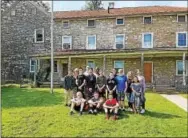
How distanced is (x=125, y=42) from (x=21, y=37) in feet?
31.7

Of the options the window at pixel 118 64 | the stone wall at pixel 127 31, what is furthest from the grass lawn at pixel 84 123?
the stone wall at pixel 127 31

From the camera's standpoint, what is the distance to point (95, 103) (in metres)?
13.2

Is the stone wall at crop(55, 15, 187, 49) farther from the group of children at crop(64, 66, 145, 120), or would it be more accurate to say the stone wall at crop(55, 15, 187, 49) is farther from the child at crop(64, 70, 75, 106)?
the group of children at crop(64, 66, 145, 120)

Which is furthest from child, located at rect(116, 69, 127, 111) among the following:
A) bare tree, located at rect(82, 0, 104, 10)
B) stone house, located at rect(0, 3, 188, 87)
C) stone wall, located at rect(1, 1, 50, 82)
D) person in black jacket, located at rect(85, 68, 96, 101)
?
bare tree, located at rect(82, 0, 104, 10)

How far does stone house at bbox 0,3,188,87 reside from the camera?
28.8m

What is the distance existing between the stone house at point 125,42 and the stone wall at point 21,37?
968mm

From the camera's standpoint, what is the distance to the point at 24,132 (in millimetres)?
12234

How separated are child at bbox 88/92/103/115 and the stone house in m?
14.2

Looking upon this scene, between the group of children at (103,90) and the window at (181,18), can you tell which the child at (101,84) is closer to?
the group of children at (103,90)

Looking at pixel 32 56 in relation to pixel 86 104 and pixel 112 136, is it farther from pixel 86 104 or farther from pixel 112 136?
pixel 112 136

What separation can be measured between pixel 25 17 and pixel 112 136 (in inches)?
976

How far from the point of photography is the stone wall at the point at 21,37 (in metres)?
33.8

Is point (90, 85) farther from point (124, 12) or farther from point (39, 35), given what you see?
point (39, 35)

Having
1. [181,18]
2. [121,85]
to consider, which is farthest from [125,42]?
[121,85]
